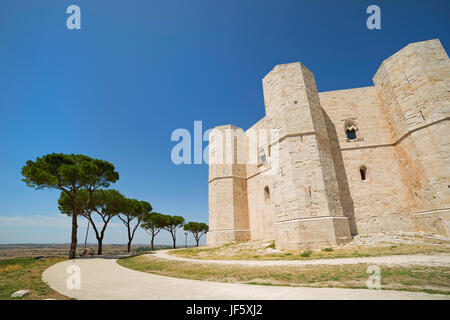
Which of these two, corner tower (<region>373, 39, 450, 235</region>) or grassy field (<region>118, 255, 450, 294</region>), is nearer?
grassy field (<region>118, 255, 450, 294</region>)

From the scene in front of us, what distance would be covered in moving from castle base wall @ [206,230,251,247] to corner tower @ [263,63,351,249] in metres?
8.09

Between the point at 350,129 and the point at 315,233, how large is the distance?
385 inches

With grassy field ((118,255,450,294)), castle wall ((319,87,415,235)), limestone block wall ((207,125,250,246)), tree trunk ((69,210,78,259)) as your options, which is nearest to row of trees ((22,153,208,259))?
tree trunk ((69,210,78,259))

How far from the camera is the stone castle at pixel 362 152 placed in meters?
11.4

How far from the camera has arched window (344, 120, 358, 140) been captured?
16.0 metres

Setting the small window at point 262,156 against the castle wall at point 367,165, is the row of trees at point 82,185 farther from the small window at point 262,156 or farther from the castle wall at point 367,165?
the castle wall at point 367,165

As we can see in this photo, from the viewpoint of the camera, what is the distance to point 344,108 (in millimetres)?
16469

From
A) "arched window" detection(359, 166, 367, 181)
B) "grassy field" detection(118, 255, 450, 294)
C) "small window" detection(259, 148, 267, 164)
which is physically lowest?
"grassy field" detection(118, 255, 450, 294)

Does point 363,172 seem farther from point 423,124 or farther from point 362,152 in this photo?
point 423,124

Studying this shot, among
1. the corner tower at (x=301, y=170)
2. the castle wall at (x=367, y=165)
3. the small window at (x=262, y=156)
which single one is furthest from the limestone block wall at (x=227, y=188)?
the castle wall at (x=367, y=165)

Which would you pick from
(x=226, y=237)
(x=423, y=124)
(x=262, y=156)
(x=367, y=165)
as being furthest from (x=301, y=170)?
(x=226, y=237)

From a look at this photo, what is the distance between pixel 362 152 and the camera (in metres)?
15.2

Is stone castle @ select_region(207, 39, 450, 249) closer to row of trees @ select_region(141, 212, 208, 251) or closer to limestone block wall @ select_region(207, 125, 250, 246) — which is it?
limestone block wall @ select_region(207, 125, 250, 246)
